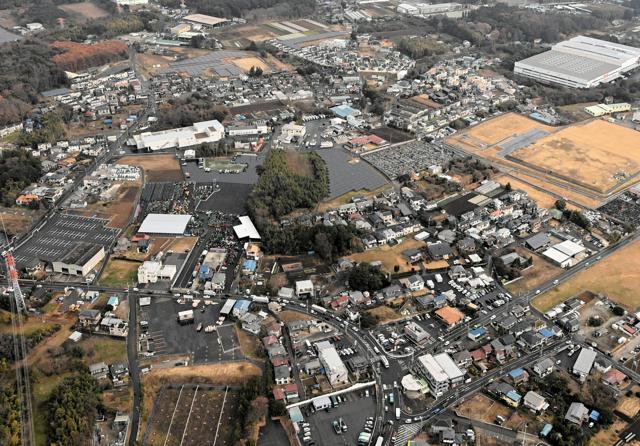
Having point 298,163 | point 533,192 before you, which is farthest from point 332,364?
point 533,192

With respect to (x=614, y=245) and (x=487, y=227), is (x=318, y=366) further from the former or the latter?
(x=614, y=245)

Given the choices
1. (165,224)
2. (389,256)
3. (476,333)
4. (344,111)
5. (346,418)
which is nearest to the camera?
(346,418)

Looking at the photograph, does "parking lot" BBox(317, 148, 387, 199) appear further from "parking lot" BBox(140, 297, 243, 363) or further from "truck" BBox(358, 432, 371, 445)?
"truck" BBox(358, 432, 371, 445)

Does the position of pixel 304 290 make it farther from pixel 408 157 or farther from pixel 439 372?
pixel 408 157

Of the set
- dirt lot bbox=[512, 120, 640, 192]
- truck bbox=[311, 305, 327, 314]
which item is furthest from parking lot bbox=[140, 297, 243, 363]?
dirt lot bbox=[512, 120, 640, 192]

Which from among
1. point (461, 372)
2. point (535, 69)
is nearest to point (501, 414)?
point (461, 372)

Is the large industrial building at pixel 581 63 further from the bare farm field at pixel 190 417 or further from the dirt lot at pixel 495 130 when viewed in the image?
the bare farm field at pixel 190 417
